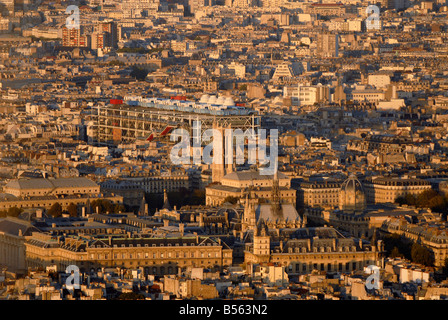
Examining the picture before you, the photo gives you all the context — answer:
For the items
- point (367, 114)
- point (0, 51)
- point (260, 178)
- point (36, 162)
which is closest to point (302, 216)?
point (260, 178)

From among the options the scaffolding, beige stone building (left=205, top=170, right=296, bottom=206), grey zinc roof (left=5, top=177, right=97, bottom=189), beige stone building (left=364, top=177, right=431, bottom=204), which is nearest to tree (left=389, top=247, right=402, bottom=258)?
beige stone building (left=205, top=170, right=296, bottom=206)

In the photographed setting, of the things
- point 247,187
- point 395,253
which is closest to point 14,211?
point 247,187

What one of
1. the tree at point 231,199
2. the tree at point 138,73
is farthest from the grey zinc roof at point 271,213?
the tree at point 138,73

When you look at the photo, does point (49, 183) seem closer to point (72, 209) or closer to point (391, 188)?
point (72, 209)

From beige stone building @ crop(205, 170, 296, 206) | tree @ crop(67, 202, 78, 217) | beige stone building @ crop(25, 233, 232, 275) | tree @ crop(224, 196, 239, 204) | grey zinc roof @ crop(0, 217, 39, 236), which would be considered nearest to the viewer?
beige stone building @ crop(25, 233, 232, 275)

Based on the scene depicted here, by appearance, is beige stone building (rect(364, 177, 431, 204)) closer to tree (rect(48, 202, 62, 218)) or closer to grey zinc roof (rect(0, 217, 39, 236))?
tree (rect(48, 202, 62, 218))

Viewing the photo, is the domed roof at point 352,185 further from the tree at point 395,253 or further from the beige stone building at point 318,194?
the tree at point 395,253
